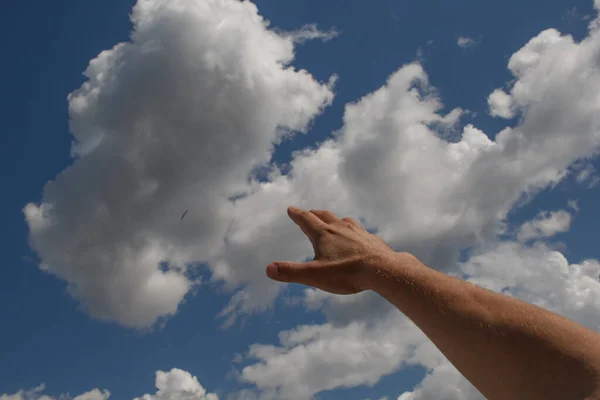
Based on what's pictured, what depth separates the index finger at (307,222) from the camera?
27.1 feet

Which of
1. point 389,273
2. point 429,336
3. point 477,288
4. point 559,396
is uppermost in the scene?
point 389,273

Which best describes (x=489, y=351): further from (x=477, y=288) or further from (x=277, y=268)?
(x=277, y=268)

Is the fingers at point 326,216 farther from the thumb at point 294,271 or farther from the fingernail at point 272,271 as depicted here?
the fingernail at point 272,271

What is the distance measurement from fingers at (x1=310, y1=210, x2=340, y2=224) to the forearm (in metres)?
2.49

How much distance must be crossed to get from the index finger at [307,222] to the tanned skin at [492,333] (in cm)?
106

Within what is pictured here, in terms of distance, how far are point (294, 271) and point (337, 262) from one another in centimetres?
71

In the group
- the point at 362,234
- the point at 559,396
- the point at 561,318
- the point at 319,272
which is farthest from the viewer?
the point at 362,234

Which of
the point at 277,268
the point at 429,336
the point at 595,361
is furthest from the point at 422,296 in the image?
the point at 277,268

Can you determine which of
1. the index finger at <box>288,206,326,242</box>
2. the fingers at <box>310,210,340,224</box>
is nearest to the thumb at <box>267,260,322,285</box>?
the index finger at <box>288,206,326,242</box>

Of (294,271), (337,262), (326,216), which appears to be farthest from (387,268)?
(326,216)

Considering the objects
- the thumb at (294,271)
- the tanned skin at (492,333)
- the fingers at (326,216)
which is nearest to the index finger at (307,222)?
the fingers at (326,216)

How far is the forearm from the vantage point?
484 centimetres

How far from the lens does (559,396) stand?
473 cm

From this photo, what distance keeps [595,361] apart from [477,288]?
4.99 ft
